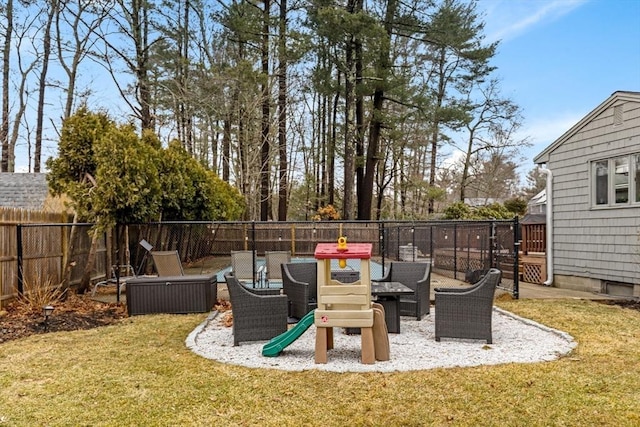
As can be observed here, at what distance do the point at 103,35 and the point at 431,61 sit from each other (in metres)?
14.2

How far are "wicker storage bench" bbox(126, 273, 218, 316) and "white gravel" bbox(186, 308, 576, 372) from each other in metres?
1.02

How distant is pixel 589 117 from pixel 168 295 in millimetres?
8431

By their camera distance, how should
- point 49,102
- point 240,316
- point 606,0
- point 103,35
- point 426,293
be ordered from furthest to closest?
point 49,102, point 103,35, point 606,0, point 426,293, point 240,316

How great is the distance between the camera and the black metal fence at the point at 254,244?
25.6ft

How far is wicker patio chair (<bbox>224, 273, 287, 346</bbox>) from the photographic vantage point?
5211mm

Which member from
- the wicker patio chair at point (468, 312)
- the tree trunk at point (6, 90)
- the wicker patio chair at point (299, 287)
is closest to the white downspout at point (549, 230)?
the wicker patio chair at point (468, 312)

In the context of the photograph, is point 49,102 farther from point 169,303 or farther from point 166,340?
point 166,340

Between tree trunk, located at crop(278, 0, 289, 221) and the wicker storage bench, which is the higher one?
tree trunk, located at crop(278, 0, 289, 221)

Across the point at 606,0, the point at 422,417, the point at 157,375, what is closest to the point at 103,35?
the point at 606,0

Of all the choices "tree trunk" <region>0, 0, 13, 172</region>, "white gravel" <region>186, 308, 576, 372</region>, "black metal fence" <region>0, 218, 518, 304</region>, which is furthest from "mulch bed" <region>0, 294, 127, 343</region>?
"tree trunk" <region>0, 0, 13, 172</region>

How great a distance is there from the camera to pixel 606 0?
35.6 ft

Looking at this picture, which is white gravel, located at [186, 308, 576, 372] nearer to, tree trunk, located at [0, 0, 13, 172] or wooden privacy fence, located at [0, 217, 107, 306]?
wooden privacy fence, located at [0, 217, 107, 306]

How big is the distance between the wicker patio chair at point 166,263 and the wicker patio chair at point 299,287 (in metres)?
2.69

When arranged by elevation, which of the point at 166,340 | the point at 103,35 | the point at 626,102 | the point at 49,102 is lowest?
the point at 166,340
